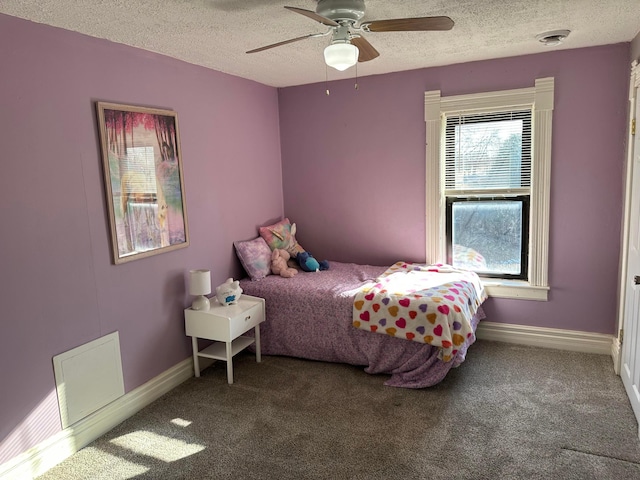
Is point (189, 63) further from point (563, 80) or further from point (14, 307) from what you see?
point (563, 80)

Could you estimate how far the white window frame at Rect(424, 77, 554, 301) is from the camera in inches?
137

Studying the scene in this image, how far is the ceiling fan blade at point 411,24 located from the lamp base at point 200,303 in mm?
2101

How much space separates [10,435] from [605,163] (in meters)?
4.05

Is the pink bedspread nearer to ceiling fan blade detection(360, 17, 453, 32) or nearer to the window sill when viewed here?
the window sill

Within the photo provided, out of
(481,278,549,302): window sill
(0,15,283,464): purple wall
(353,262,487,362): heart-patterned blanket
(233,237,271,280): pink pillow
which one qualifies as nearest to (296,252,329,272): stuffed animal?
(233,237,271,280): pink pillow

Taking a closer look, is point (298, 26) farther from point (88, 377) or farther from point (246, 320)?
point (88, 377)

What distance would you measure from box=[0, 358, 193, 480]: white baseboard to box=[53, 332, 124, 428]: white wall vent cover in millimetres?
52

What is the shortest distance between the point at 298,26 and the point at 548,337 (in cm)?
298

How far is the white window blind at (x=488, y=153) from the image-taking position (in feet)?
12.0

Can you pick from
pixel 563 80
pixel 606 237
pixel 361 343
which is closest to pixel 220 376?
pixel 361 343

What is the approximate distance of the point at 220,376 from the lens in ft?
11.1

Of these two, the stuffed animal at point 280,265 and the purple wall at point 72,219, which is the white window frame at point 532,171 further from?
the purple wall at point 72,219

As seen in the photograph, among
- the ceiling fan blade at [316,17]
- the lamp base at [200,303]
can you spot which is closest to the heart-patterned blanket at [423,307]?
the lamp base at [200,303]

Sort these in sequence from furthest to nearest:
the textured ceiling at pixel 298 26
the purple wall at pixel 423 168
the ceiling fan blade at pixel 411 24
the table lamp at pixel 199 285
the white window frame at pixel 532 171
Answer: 1. the white window frame at pixel 532 171
2. the purple wall at pixel 423 168
3. the table lamp at pixel 199 285
4. the textured ceiling at pixel 298 26
5. the ceiling fan blade at pixel 411 24
